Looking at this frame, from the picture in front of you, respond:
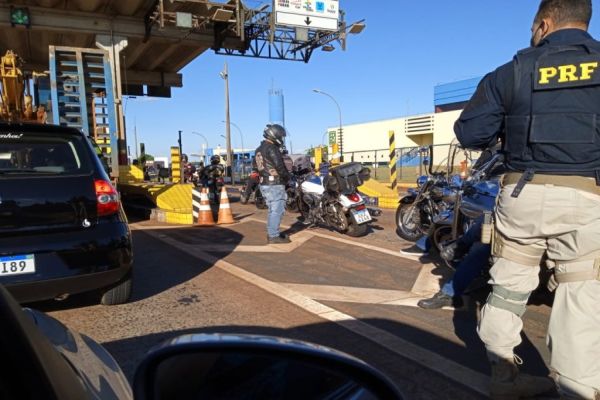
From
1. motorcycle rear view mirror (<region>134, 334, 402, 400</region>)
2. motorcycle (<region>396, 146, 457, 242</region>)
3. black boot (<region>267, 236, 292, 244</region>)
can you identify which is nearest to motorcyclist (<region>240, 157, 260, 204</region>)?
black boot (<region>267, 236, 292, 244</region>)

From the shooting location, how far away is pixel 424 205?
7.48 meters

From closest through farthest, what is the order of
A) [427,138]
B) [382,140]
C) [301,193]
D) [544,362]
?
[544,362] → [301,193] → [427,138] → [382,140]

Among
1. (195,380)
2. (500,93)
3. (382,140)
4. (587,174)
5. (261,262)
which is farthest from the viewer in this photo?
(382,140)

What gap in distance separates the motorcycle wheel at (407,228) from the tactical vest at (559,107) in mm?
5248

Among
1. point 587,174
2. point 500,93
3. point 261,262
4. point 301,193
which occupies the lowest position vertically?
point 261,262

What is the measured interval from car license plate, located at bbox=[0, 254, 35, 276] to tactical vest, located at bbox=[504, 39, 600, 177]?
3411mm

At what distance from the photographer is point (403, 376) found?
3004 millimetres

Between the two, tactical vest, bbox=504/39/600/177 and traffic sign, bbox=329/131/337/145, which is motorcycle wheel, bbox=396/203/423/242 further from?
traffic sign, bbox=329/131/337/145

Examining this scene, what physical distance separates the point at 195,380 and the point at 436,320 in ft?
10.6

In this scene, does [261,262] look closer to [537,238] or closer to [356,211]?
[356,211]

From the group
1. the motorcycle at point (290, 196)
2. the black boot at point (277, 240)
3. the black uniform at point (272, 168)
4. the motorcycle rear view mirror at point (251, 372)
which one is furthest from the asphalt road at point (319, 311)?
the motorcycle at point (290, 196)

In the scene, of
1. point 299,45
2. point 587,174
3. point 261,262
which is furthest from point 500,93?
point 299,45

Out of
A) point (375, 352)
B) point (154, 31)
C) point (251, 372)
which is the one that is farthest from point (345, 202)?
point (154, 31)

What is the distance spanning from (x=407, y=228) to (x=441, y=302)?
3490 mm
